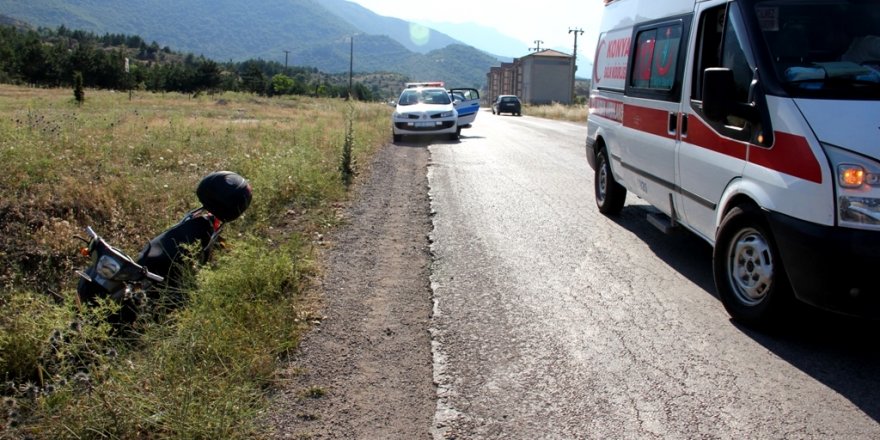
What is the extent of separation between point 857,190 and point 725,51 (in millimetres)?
1655

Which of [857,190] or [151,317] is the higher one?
[857,190]

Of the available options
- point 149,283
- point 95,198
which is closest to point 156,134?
point 95,198

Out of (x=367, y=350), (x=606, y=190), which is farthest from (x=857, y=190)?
(x=606, y=190)

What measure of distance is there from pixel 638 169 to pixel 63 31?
183 metres

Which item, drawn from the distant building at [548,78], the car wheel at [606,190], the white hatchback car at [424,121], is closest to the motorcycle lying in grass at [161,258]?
the car wheel at [606,190]

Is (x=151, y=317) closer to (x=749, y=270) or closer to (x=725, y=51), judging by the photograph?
(x=749, y=270)

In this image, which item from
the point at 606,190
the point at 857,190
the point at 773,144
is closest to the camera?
the point at 857,190

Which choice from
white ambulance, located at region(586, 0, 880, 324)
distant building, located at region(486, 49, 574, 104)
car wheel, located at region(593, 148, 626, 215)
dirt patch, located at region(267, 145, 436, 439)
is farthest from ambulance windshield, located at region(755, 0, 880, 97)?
distant building, located at region(486, 49, 574, 104)

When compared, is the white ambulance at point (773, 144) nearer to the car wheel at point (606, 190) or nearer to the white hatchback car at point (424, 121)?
the car wheel at point (606, 190)

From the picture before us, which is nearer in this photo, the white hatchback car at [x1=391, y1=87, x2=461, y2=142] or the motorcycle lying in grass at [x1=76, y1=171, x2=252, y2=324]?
the motorcycle lying in grass at [x1=76, y1=171, x2=252, y2=324]

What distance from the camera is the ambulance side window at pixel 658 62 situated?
5.86 meters

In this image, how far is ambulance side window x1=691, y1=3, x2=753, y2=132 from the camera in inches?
182

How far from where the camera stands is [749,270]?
4.54 meters

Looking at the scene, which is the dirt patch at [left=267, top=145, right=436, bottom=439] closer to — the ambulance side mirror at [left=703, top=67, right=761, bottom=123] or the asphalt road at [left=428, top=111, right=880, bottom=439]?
the asphalt road at [left=428, top=111, right=880, bottom=439]
